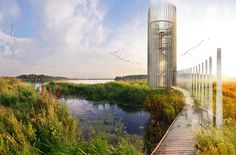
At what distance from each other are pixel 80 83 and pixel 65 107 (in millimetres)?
15225

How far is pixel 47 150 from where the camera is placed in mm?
4605

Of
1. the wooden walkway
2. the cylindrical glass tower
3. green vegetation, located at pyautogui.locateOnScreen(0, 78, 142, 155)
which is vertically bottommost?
the wooden walkway

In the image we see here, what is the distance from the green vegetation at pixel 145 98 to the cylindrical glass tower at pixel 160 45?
106 centimetres

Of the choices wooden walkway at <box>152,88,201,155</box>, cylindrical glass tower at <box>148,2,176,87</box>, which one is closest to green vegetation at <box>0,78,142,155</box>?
wooden walkway at <box>152,88,201,155</box>

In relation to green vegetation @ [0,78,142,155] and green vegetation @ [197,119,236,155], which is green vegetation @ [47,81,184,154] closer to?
green vegetation @ [0,78,142,155]

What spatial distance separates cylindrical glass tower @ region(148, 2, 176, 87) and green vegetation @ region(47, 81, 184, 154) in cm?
106

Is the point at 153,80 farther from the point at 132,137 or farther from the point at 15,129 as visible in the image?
the point at 15,129

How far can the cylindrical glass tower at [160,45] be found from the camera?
18.1 meters

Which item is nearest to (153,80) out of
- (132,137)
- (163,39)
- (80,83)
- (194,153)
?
(163,39)

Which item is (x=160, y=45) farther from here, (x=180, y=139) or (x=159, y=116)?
(x=180, y=139)

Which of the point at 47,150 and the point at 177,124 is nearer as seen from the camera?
the point at 47,150

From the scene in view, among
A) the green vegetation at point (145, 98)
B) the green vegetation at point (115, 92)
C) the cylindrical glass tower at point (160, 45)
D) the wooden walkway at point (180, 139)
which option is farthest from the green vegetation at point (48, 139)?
the cylindrical glass tower at point (160, 45)

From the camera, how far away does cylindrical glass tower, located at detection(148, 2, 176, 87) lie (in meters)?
18.1

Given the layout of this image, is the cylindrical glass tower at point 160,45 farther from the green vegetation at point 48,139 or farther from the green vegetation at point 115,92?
the green vegetation at point 48,139
